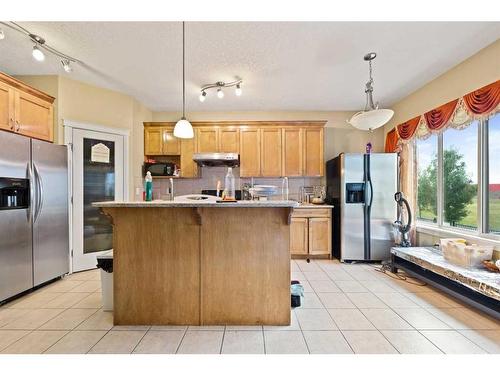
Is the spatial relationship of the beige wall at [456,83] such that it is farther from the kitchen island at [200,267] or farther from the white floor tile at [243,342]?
the white floor tile at [243,342]

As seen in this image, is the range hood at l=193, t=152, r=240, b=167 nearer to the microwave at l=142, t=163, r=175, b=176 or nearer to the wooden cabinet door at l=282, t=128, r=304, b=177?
the microwave at l=142, t=163, r=175, b=176

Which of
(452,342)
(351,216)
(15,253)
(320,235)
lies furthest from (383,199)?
(15,253)

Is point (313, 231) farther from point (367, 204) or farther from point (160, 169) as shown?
point (160, 169)

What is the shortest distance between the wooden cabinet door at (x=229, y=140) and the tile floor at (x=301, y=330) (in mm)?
2698

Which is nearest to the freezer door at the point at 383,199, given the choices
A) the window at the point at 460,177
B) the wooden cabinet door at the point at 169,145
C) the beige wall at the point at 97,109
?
the window at the point at 460,177

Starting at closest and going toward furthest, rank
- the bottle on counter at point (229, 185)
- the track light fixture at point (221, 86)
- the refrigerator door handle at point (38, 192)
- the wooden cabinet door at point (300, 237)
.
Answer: the bottle on counter at point (229, 185), the refrigerator door handle at point (38, 192), the track light fixture at point (221, 86), the wooden cabinet door at point (300, 237)

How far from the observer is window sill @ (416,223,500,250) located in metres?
2.56

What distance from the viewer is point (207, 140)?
4.35 metres

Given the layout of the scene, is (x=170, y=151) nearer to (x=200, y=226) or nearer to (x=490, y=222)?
(x=200, y=226)

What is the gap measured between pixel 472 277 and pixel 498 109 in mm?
1674

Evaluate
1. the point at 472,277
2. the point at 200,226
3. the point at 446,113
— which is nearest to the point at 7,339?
the point at 200,226

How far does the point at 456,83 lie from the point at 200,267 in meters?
3.65

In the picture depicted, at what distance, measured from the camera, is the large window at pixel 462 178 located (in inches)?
104

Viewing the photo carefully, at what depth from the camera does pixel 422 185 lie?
372 cm
